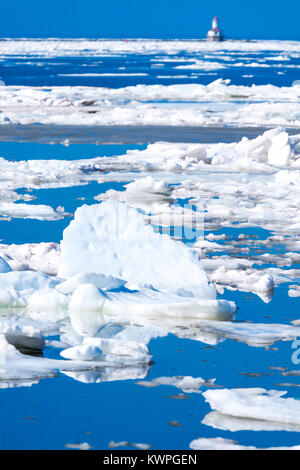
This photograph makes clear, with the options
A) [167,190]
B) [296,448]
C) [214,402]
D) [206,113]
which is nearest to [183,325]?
[214,402]

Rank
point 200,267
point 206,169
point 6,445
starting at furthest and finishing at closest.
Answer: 1. point 206,169
2. point 200,267
3. point 6,445

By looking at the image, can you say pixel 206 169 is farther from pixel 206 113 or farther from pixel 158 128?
pixel 206 113

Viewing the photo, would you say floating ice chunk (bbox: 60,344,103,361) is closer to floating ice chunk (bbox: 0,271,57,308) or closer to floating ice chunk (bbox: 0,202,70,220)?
floating ice chunk (bbox: 0,271,57,308)

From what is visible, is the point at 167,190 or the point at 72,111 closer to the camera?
the point at 167,190

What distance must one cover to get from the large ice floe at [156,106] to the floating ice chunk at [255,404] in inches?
521

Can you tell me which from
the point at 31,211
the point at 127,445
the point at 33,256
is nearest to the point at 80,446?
the point at 127,445

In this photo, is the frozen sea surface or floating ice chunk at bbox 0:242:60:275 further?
floating ice chunk at bbox 0:242:60:275

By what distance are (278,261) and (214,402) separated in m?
2.74

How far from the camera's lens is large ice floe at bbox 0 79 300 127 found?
17.5 metres

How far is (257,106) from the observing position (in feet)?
66.0

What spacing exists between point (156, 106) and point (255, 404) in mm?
17508

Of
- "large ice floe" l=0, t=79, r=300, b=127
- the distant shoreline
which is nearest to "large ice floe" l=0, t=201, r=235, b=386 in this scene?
the distant shoreline

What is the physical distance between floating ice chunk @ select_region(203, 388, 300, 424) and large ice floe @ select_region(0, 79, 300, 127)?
13.2 m

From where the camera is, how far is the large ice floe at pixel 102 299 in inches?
164
